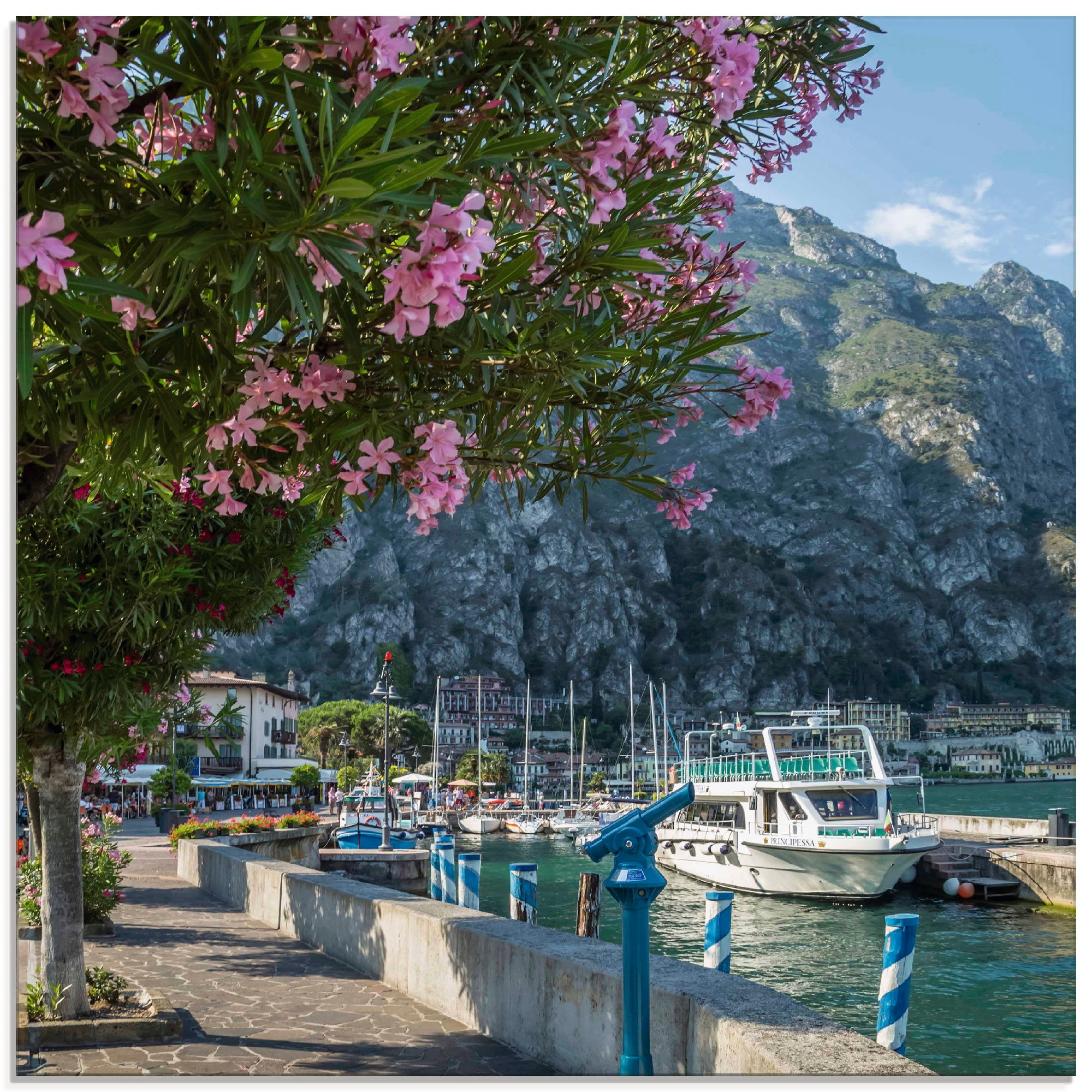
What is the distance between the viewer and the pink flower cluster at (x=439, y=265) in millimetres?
1769

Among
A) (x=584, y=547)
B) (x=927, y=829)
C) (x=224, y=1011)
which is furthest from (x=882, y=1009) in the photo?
(x=584, y=547)

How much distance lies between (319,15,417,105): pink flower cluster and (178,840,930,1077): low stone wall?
2.93 metres

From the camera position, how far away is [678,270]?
10.2 ft

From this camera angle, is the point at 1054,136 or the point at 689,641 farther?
the point at 689,641

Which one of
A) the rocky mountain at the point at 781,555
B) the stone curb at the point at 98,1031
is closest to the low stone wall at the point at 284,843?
the stone curb at the point at 98,1031

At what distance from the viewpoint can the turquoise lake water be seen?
45.5ft

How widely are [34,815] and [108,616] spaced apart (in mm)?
3710

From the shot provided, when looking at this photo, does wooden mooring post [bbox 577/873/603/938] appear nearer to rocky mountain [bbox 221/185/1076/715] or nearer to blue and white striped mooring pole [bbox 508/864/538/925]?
blue and white striped mooring pole [bbox 508/864/538/925]

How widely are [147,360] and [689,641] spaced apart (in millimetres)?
133211

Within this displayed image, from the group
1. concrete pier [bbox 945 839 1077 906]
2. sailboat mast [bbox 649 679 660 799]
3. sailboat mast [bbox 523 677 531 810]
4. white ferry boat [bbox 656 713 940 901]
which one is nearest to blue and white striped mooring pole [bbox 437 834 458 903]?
white ferry boat [bbox 656 713 940 901]

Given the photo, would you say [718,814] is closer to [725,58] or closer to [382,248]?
[725,58]

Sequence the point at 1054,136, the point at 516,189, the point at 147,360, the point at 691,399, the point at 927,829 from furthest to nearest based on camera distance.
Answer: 1. the point at 927,829
2. the point at 1054,136
3. the point at 691,399
4. the point at 516,189
5. the point at 147,360
